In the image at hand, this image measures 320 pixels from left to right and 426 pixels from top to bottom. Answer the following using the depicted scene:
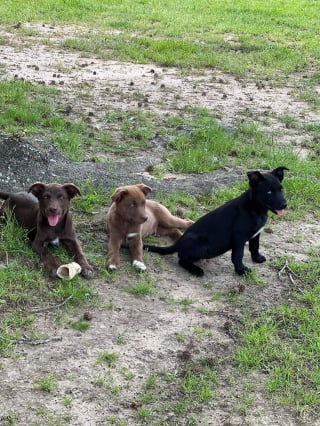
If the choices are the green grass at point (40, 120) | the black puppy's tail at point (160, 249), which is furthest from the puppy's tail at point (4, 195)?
the green grass at point (40, 120)

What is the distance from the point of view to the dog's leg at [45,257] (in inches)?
236

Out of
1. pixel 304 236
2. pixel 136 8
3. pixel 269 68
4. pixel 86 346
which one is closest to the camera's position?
pixel 86 346

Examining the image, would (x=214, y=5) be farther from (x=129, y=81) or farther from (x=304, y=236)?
(x=304, y=236)

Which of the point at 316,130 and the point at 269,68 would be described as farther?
the point at 269,68

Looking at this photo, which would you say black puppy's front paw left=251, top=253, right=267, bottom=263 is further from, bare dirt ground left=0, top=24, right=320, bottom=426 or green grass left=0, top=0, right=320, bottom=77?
green grass left=0, top=0, right=320, bottom=77

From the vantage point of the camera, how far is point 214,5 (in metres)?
22.4

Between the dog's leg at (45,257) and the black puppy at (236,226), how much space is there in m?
1.18

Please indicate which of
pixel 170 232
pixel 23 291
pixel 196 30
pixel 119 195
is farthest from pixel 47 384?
pixel 196 30

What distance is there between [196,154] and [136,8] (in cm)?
1296

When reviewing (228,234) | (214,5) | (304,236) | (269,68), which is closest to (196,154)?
(304,236)

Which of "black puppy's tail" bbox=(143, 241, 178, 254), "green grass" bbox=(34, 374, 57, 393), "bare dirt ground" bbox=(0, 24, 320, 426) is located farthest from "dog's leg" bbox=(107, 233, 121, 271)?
"green grass" bbox=(34, 374, 57, 393)

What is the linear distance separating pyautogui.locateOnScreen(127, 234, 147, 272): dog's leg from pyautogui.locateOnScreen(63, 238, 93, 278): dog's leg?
44 centimetres

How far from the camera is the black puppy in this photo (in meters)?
6.39

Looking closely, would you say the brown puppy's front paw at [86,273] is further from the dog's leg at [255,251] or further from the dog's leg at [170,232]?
the dog's leg at [255,251]
